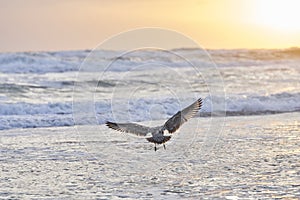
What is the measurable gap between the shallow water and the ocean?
0.05 feet

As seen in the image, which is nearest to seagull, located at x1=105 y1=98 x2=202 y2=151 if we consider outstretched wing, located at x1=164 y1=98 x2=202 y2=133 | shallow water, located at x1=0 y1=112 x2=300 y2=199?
outstretched wing, located at x1=164 y1=98 x2=202 y2=133

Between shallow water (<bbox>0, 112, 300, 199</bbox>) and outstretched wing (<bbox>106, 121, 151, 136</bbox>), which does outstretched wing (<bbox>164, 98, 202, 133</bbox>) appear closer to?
outstretched wing (<bbox>106, 121, 151, 136</bbox>)

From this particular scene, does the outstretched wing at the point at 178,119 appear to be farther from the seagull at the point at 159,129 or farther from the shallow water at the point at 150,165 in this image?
the shallow water at the point at 150,165

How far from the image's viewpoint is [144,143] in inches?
493

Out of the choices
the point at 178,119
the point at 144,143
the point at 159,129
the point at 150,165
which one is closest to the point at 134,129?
the point at 159,129

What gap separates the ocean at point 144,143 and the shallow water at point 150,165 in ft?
0.05

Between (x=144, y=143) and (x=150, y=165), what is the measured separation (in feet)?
7.85

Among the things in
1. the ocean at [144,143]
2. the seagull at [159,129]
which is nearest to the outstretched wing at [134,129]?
the seagull at [159,129]

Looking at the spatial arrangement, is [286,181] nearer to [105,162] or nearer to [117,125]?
[117,125]

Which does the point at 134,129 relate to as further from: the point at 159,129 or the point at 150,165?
the point at 150,165

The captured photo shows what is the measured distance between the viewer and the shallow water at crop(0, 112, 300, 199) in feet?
27.5

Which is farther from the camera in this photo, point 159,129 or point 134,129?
point 159,129

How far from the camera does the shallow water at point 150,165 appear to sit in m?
8.38

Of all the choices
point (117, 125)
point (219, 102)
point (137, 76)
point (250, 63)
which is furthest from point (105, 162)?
point (250, 63)
